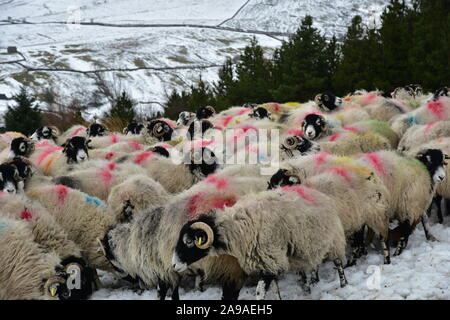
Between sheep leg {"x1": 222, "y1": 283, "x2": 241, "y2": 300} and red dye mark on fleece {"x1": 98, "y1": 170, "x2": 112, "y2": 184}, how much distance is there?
3.06 meters

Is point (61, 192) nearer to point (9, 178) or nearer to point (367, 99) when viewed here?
point (9, 178)

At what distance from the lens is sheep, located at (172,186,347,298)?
15.5ft

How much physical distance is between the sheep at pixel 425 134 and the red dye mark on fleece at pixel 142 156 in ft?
14.6

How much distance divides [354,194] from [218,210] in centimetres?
181

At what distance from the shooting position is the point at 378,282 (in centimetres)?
521

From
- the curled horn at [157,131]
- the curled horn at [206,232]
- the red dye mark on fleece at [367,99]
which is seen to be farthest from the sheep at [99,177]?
the red dye mark on fleece at [367,99]

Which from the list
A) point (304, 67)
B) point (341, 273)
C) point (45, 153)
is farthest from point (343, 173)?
point (304, 67)

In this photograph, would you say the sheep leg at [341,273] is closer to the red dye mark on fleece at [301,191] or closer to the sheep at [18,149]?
the red dye mark on fleece at [301,191]

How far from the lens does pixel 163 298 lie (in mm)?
5457

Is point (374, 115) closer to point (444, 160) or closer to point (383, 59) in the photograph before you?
point (444, 160)

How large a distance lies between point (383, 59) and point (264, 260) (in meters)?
18.8

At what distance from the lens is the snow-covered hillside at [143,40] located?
10788 centimetres
